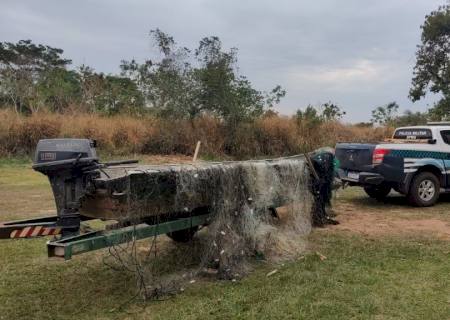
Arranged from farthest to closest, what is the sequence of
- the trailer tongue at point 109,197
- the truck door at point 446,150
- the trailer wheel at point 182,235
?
the truck door at point 446,150 → the trailer wheel at point 182,235 → the trailer tongue at point 109,197

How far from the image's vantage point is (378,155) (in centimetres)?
969

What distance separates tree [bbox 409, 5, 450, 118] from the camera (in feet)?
93.2

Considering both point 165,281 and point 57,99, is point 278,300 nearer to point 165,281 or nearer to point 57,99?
point 165,281

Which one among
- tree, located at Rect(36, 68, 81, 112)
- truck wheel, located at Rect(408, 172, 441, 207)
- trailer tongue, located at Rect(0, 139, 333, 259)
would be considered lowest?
truck wheel, located at Rect(408, 172, 441, 207)

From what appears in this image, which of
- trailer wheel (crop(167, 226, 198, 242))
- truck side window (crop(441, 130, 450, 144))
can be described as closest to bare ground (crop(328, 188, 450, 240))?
truck side window (crop(441, 130, 450, 144))

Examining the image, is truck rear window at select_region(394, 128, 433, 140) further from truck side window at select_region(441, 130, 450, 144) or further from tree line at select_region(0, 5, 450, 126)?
tree line at select_region(0, 5, 450, 126)

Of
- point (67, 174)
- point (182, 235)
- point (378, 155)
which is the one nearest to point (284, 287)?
point (182, 235)

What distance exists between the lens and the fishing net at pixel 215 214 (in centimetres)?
479

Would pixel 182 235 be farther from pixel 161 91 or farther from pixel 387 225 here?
pixel 161 91

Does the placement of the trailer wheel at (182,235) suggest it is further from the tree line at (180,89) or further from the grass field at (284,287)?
the tree line at (180,89)

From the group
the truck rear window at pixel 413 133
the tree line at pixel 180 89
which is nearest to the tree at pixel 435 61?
the tree line at pixel 180 89

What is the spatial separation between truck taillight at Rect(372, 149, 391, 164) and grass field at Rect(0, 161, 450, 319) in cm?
242

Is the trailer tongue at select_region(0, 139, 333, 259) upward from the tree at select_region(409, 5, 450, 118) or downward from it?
downward

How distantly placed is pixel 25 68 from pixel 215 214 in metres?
33.8
